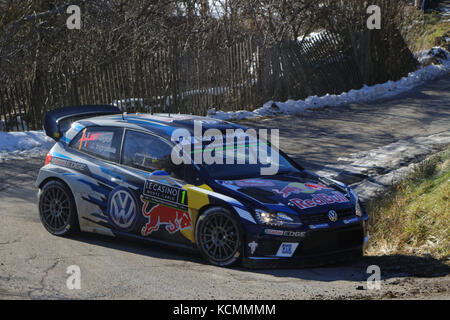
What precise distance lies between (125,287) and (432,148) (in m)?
9.34

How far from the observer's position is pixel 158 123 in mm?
8180

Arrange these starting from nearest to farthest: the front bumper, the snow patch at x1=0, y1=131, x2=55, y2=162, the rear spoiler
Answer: the front bumper < the rear spoiler < the snow patch at x1=0, y1=131, x2=55, y2=162

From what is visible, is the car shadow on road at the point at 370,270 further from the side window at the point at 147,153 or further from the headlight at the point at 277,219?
the side window at the point at 147,153

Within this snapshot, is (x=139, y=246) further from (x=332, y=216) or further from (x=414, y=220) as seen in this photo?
(x=414, y=220)

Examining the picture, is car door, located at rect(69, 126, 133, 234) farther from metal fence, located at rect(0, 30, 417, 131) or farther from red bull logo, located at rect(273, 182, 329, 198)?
metal fence, located at rect(0, 30, 417, 131)

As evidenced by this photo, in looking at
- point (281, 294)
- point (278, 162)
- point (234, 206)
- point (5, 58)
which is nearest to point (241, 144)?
point (278, 162)

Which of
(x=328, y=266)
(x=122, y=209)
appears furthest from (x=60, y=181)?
(x=328, y=266)

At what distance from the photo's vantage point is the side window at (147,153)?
7645mm

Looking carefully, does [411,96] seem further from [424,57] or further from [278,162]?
[278,162]

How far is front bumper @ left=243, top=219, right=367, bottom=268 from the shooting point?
22.5ft

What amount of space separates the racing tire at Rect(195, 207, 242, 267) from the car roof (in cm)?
126

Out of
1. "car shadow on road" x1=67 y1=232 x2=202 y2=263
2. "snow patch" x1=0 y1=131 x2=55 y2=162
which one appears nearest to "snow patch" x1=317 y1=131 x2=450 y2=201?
"car shadow on road" x1=67 y1=232 x2=202 y2=263

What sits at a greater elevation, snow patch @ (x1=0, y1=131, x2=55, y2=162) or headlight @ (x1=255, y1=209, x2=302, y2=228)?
snow patch @ (x1=0, y1=131, x2=55, y2=162)

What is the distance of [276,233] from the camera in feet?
22.5
